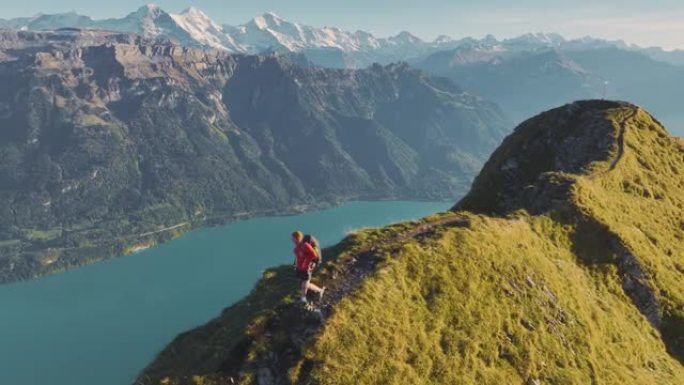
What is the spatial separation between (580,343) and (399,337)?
45.7 ft

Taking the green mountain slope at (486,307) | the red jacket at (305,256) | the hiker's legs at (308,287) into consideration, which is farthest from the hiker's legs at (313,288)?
the red jacket at (305,256)

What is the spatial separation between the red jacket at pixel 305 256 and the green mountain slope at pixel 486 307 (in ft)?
7.83

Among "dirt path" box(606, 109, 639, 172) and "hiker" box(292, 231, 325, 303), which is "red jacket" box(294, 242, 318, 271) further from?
"dirt path" box(606, 109, 639, 172)

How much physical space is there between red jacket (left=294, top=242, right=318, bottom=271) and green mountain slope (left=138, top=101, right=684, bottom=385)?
2.39m

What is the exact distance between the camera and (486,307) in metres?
34.4

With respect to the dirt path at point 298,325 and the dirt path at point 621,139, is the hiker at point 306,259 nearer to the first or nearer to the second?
the dirt path at point 298,325

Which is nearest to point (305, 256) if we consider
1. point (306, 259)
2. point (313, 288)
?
point (306, 259)

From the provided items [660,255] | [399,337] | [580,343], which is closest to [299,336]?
[399,337]

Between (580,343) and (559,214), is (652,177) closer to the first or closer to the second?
(559,214)

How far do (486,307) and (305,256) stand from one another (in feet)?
38.7

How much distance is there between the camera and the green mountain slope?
2925 cm

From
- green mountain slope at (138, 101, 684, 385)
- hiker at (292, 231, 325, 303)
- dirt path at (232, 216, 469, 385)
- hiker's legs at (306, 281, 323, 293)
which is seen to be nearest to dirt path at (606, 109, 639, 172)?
green mountain slope at (138, 101, 684, 385)

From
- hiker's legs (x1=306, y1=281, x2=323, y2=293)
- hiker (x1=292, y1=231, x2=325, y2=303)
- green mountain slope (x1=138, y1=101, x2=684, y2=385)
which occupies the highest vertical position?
hiker (x1=292, y1=231, x2=325, y2=303)

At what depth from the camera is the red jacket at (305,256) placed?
30.5 meters
